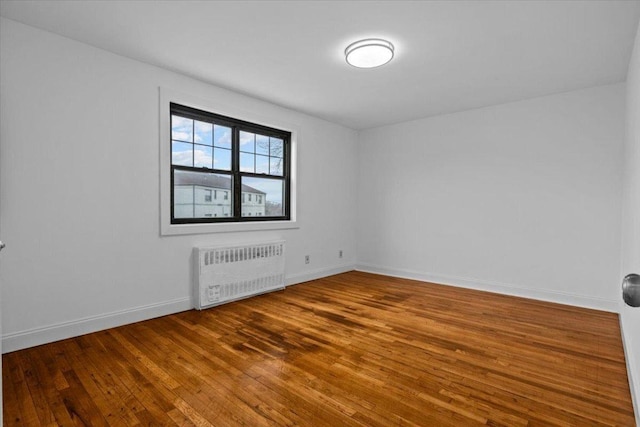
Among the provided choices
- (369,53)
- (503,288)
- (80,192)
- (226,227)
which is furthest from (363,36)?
(503,288)

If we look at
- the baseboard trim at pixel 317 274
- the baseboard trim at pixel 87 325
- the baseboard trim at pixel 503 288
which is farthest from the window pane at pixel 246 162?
the baseboard trim at pixel 503 288

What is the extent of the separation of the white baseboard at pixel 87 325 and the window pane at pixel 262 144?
2201mm

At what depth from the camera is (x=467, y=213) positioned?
4.87m

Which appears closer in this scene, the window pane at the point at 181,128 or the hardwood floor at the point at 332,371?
the hardwood floor at the point at 332,371

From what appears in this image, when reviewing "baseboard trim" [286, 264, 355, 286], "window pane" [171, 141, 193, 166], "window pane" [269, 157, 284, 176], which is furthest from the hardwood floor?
"window pane" [269, 157, 284, 176]

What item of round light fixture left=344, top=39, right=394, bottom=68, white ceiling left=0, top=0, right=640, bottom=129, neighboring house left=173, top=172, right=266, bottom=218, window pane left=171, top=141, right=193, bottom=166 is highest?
white ceiling left=0, top=0, right=640, bottom=129

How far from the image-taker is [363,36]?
280 cm

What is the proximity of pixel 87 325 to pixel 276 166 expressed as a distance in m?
2.98

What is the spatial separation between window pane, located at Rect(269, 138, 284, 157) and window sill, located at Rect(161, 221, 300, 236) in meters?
1.04

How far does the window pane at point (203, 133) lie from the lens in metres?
3.93

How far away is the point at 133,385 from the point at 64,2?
2.72 meters

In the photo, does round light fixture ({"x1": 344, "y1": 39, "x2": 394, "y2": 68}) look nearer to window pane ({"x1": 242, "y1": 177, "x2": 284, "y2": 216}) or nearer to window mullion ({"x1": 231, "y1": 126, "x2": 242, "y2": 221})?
window mullion ({"x1": 231, "y1": 126, "x2": 242, "y2": 221})

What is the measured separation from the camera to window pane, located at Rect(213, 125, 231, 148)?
4109mm

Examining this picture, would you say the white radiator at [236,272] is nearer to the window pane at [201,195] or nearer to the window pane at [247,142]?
the window pane at [201,195]
